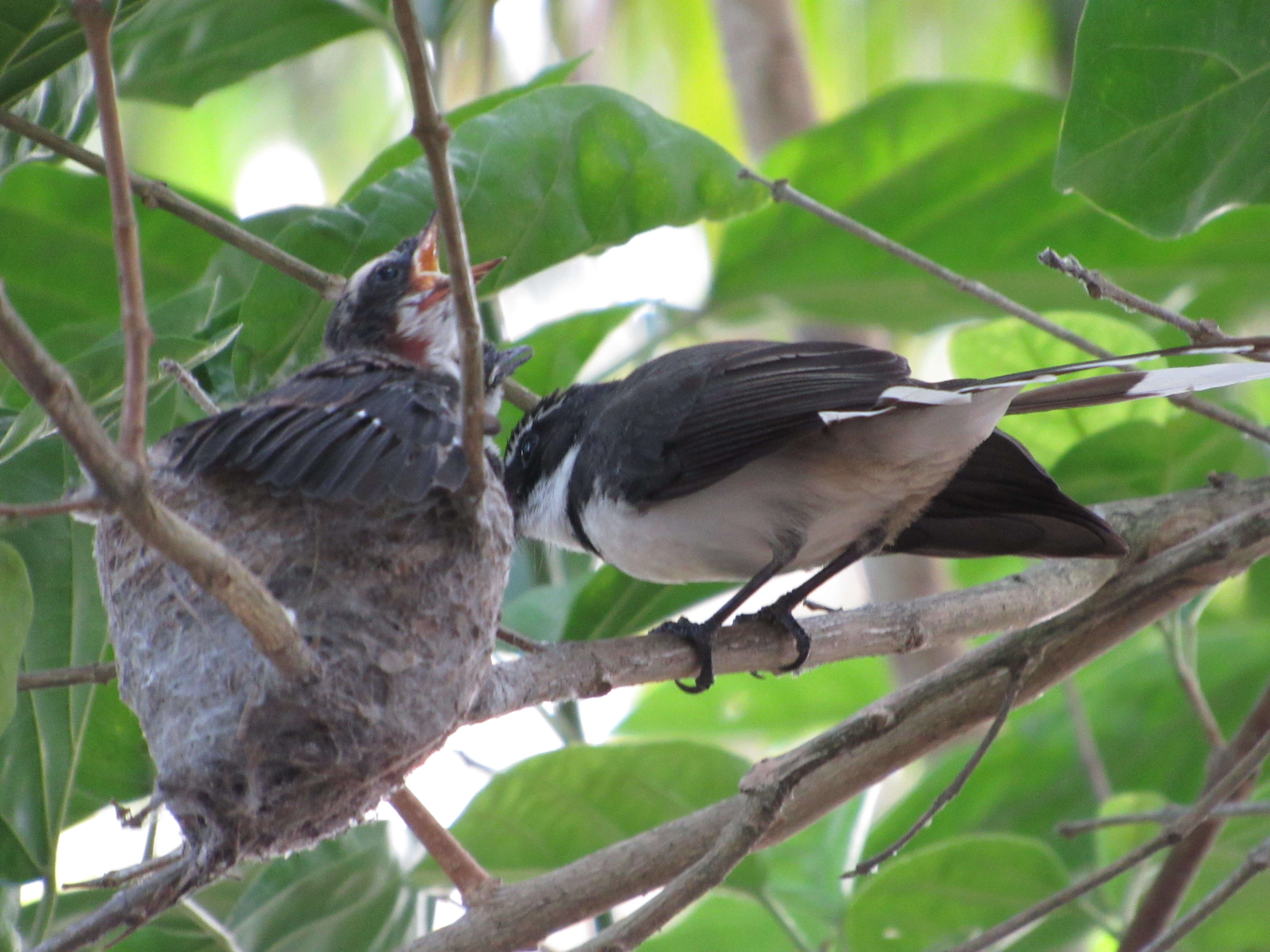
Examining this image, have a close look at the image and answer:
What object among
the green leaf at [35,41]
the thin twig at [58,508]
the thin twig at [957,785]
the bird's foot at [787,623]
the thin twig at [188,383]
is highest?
the green leaf at [35,41]

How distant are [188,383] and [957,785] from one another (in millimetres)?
1458

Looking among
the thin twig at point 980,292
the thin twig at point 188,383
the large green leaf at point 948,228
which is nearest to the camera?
the thin twig at point 188,383

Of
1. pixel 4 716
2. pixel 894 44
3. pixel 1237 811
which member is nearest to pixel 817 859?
pixel 1237 811

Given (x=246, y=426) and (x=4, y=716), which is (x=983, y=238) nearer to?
(x=246, y=426)

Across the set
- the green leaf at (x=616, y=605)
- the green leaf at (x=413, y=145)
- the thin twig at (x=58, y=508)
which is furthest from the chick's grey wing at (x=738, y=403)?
the thin twig at (x=58, y=508)

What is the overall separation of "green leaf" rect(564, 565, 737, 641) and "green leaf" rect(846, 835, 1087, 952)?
729 mm

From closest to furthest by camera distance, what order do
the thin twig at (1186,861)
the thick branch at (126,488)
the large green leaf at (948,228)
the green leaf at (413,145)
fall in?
1. the thick branch at (126,488)
2. the thin twig at (1186,861)
3. the green leaf at (413,145)
4. the large green leaf at (948,228)

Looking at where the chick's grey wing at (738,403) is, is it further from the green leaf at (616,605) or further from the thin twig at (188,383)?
the thin twig at (188,383)

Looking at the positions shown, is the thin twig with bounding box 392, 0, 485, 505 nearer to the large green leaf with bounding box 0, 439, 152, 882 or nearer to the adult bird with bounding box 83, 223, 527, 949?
the adult bird with bounding box 83, 223, 527, 949

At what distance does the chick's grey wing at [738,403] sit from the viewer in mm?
2348

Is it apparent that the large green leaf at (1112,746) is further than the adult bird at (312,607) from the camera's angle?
Yes

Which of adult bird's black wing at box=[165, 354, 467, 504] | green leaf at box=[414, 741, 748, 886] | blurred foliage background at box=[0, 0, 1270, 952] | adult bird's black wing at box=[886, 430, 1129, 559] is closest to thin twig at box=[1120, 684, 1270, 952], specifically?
blurred foliage background at box=[0, 0, 1270, 952]

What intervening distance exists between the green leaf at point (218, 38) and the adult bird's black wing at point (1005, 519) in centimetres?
163

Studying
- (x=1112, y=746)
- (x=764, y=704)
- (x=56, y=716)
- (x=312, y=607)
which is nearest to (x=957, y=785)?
(x=312, y=607)
